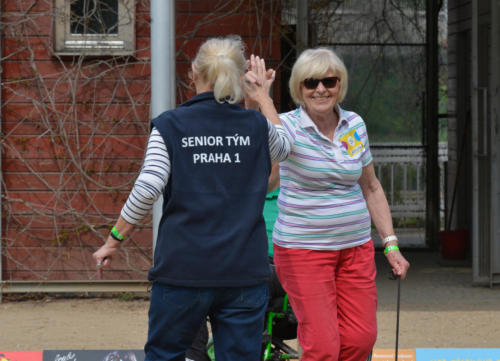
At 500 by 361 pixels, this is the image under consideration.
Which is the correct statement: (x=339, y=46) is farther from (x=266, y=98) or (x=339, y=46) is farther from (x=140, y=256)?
(x=266, y=98)

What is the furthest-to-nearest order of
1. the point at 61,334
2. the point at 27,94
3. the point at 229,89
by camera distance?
the point at 27,94, the point at 61,334, the point at 229,89

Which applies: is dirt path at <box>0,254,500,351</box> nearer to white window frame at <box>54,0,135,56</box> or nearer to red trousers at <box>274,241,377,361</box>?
red trousers at <box>274,241,377,361</box>

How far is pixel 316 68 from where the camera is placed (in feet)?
10.8

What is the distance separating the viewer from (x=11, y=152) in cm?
677

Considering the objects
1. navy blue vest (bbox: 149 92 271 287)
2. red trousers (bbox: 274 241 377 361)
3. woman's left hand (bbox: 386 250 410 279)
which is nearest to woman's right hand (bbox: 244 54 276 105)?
navy blue vest (bbox: 149 92 271 287)

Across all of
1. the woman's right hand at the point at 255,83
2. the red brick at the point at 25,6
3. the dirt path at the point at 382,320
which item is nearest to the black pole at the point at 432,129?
the dirt path at the point at 382,320

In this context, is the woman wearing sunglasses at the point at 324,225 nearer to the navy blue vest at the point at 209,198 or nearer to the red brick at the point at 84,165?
the navy blue vest at the point at 209,198

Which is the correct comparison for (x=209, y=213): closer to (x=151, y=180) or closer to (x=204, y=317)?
(x=151, y=180)

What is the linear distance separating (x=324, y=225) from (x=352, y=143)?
37cm

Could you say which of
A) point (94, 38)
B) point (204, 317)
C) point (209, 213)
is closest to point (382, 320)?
point (94, 38)

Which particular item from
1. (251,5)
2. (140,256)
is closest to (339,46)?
(251,5)

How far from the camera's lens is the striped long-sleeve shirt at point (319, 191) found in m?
3.25

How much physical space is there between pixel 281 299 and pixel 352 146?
0.87 m

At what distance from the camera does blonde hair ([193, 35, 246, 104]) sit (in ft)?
8.95
